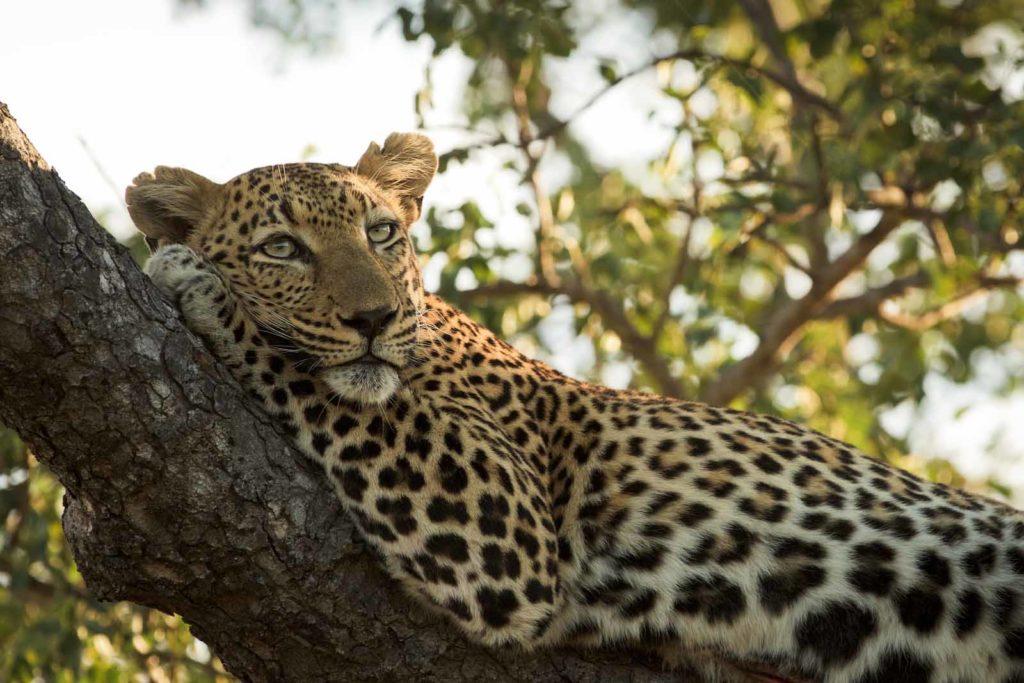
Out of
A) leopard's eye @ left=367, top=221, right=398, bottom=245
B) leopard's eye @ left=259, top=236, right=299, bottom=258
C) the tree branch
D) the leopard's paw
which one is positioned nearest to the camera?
the leopard's paw

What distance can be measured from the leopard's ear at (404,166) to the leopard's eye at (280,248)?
34.1 inches

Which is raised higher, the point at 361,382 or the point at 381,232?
the point at 381,232

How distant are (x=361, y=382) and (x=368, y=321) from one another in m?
0.26

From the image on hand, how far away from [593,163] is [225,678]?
7.93m

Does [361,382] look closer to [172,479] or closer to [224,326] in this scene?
[224,326]

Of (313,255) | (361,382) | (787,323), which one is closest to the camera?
(361,382)

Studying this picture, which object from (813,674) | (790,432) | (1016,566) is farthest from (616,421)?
(1016,566)

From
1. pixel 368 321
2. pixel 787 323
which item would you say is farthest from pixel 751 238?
pixel 368 321

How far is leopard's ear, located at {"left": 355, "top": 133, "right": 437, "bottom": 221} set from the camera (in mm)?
6406

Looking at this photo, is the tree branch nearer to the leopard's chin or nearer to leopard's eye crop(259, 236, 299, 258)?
leopard's eye crop(259, 236, 299, 258)

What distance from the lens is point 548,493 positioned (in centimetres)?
564

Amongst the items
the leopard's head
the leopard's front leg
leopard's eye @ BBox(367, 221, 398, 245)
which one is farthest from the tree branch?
the leopard's front leg

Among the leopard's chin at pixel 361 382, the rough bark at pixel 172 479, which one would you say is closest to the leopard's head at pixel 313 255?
the leopard's chin at pixel 361 382

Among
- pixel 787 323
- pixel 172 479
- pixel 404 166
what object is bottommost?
pixel 787 323
